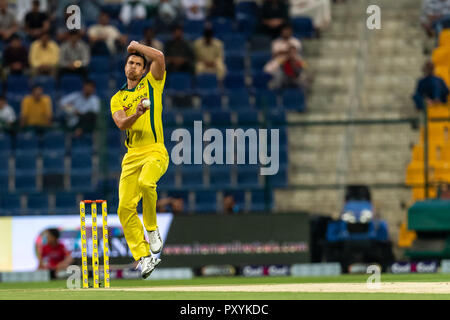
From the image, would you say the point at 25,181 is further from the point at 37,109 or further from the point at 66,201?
the point at 37,109

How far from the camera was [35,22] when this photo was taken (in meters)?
26.0

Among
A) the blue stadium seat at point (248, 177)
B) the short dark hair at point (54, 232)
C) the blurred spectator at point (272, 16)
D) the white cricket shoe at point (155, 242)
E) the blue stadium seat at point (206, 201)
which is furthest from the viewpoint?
the blurred spectator at point (272, 16)

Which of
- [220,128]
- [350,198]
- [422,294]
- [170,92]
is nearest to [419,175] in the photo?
[350,198]

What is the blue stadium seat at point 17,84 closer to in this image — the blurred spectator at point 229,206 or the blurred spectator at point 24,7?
the blurred spectator at point 24,7

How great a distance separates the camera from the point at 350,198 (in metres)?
20.3

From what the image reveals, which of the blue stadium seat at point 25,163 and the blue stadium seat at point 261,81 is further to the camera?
the blue stadium seat at point 261,81

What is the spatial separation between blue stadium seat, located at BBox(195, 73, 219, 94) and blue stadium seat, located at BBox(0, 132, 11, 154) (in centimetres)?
412

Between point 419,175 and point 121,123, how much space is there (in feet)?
31.5

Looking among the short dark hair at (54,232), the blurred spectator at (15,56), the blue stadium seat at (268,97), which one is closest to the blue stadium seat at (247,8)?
the blue stadium seat at (268,97)

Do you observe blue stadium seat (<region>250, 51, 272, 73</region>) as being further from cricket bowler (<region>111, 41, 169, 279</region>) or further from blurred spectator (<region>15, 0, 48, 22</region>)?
cricket bowler (<region>111, 41, 169, 279</region>)

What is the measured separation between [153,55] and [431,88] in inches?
437

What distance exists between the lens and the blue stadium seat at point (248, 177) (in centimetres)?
2141

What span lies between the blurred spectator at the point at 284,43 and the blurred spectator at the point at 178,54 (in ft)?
5.85
